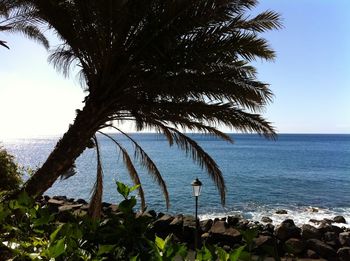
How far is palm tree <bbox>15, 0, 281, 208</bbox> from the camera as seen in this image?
640cm

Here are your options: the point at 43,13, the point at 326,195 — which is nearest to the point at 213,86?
the point at 43,13

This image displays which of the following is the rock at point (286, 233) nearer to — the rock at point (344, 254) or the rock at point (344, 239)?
the rock at point (344, 239)

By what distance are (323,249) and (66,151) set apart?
11663 millimetres

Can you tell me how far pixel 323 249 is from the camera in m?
14.5

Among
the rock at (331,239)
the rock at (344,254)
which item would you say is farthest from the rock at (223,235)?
the rock at (331,239)

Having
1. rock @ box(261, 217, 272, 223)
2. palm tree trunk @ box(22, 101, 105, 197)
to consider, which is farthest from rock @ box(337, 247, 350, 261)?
palm tree trunk @ box(22, 101, 105, 197)

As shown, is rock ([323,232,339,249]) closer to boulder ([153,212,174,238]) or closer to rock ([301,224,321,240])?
rock ([301,224,321,240])

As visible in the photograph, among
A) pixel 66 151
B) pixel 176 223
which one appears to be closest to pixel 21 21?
pixel 66 151

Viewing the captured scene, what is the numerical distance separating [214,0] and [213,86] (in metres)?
1.47

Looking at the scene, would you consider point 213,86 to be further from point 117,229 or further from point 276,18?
point 117,229

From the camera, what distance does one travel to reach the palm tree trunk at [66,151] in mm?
6762

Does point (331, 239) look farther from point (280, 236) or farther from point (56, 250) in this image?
point (56, 250)

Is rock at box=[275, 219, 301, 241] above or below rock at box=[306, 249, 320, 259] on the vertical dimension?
above

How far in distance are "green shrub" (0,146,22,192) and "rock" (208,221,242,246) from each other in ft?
25.1
